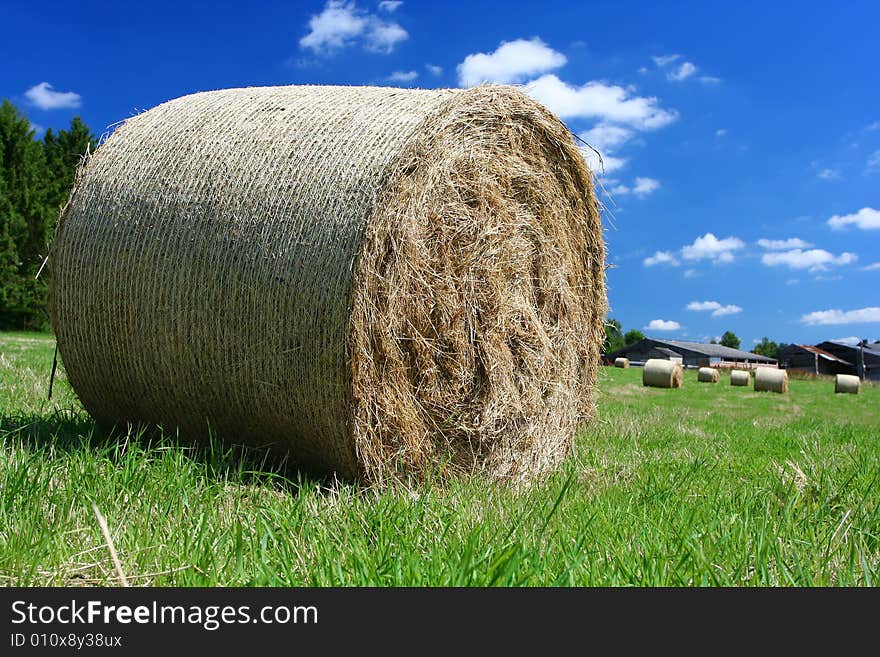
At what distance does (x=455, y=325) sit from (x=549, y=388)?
1257 mm

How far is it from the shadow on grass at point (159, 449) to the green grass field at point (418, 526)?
0.08ft

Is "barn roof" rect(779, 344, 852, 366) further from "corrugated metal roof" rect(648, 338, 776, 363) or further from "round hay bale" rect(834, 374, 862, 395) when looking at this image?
"round hay bale" rect(834, 374, 862, 395)

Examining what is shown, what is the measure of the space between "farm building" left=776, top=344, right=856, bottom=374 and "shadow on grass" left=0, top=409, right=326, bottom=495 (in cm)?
5500

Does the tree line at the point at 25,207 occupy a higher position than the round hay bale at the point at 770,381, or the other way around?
the tree line at the point at 25,207

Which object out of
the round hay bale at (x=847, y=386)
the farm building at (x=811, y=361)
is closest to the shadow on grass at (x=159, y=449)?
the round hay bale at (x=847, y=386)

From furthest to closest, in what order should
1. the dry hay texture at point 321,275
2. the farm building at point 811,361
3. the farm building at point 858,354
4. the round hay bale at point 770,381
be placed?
the farm building at point 811,361, the farm building at point 858,354, the round hay bale at point 770,381, the dry hay texture at point 321,275

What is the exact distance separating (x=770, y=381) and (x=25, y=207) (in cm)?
2786

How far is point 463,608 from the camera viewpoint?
76.5 inches

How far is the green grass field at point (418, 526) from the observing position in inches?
92.7

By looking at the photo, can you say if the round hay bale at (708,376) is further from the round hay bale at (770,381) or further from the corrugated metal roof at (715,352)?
the corrugated metal roof at (715,352)

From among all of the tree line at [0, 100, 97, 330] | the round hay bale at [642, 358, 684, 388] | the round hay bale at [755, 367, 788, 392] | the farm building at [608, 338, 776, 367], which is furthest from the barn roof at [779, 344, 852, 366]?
the tree line at [0, 100, 97, 330]

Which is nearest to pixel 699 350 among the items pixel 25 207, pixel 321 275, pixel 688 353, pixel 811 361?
pixel 688 353

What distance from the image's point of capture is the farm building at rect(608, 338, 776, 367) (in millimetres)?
59438

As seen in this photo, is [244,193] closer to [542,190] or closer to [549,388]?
[542,190]
